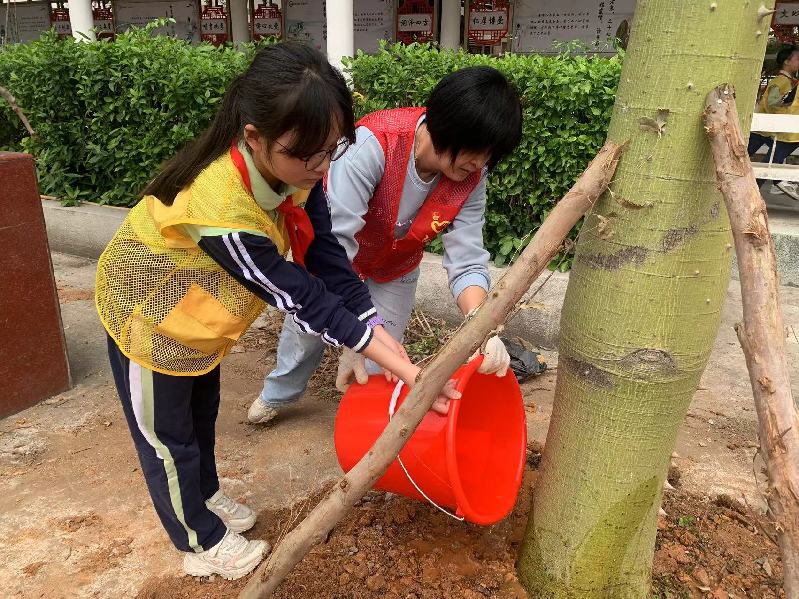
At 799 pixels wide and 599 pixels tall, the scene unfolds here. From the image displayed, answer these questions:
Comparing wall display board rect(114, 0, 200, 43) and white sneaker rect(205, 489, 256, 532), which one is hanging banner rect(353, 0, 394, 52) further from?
white sneaker rect(205, 489, 256, 532)

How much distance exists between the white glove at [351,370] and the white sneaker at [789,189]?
5566 millimetres

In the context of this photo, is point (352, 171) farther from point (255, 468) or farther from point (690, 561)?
point (690, 561)

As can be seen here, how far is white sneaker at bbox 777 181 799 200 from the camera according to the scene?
19.4ft

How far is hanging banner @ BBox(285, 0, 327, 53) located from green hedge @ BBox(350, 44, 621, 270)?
4619 millimetres

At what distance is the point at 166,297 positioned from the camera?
5.22ft

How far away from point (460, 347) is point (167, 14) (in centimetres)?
991

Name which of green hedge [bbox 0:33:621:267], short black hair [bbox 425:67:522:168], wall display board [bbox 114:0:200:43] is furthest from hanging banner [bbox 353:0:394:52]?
short black hair [bbox 425:67:522:168]

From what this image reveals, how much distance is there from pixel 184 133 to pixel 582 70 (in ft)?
9.41

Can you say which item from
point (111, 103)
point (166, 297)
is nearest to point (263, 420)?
point (166, 297)

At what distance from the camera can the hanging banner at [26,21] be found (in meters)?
10.2

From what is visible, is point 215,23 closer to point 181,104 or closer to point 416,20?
point 416,20

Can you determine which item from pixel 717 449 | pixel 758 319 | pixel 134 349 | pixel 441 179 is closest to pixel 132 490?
pixel 134 349

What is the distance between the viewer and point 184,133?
4.69m

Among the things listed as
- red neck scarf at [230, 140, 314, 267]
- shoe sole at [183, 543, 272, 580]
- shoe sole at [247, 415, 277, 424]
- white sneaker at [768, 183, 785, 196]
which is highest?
red neck scarf at [230, 140, 314, 267]
